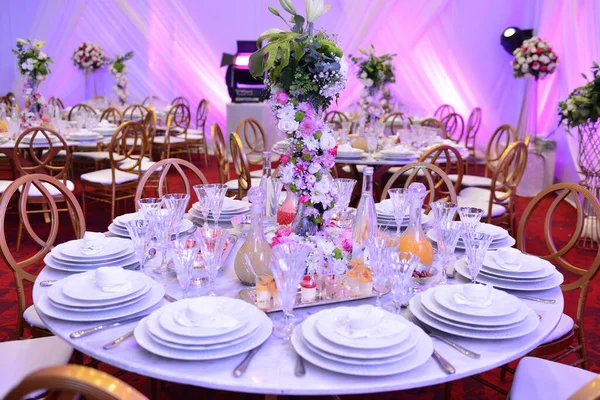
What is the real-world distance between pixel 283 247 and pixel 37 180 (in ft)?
4.25

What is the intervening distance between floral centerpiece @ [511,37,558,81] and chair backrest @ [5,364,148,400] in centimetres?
650

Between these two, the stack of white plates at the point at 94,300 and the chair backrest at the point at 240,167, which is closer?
the stack of white plates at the point at 94,300

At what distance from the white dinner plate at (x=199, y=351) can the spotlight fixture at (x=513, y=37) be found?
7.24 metres

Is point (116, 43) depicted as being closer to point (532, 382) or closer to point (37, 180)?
point (37, 180)

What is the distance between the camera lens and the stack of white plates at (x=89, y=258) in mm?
1845

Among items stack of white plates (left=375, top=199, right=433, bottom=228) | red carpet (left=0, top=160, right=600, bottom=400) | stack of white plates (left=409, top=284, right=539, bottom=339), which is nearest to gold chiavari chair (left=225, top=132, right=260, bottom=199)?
red carpet (left=0, top=160, right=600, bottom=400)

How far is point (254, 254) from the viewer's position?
173 centimetres

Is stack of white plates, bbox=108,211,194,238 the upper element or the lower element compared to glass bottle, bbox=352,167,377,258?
lower

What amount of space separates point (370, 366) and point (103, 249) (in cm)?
107

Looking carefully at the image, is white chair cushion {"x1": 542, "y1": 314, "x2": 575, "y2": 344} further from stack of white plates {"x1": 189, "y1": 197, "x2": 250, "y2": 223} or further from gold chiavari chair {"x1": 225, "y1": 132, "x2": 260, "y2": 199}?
gold chiavari chair {"x1": 225, "y1": 132, "x2": 260, "y2": 199}

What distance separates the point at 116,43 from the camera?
9.02 metres

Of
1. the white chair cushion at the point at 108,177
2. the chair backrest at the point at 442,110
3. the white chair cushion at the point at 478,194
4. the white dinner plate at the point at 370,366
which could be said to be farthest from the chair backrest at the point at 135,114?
the white dinner plate at the point at 370,366

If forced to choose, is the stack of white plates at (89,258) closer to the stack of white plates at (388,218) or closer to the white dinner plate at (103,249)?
the white dinner plate at (103,249)

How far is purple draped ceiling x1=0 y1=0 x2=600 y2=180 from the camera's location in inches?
323
